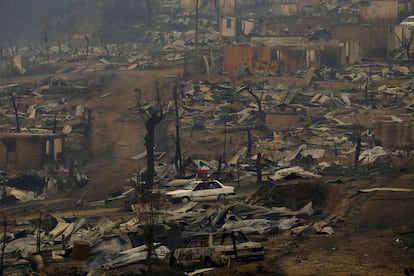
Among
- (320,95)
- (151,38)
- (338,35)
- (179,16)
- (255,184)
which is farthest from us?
(179,16)

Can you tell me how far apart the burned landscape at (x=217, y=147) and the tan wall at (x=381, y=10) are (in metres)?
0.08

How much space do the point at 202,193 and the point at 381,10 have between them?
34.8m

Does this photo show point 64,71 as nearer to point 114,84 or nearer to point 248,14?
point 114,84

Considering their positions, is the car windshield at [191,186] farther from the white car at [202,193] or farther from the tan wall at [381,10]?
the tan wall at [381,10]

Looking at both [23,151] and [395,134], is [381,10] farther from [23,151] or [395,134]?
[23,151]

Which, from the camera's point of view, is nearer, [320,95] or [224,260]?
[224,260]

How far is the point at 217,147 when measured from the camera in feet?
115

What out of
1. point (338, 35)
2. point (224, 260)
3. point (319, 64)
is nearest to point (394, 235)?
point (224, 260)

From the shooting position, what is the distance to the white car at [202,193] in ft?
80.6

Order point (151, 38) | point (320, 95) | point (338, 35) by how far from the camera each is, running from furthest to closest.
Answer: point (151, 38)
point (338, 35)
point (320, 95)

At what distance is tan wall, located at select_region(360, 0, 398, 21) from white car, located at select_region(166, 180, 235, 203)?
110 feet

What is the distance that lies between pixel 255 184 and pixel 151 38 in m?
46.9

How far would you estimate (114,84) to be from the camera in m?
50.8

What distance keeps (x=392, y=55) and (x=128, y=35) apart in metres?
30.2
